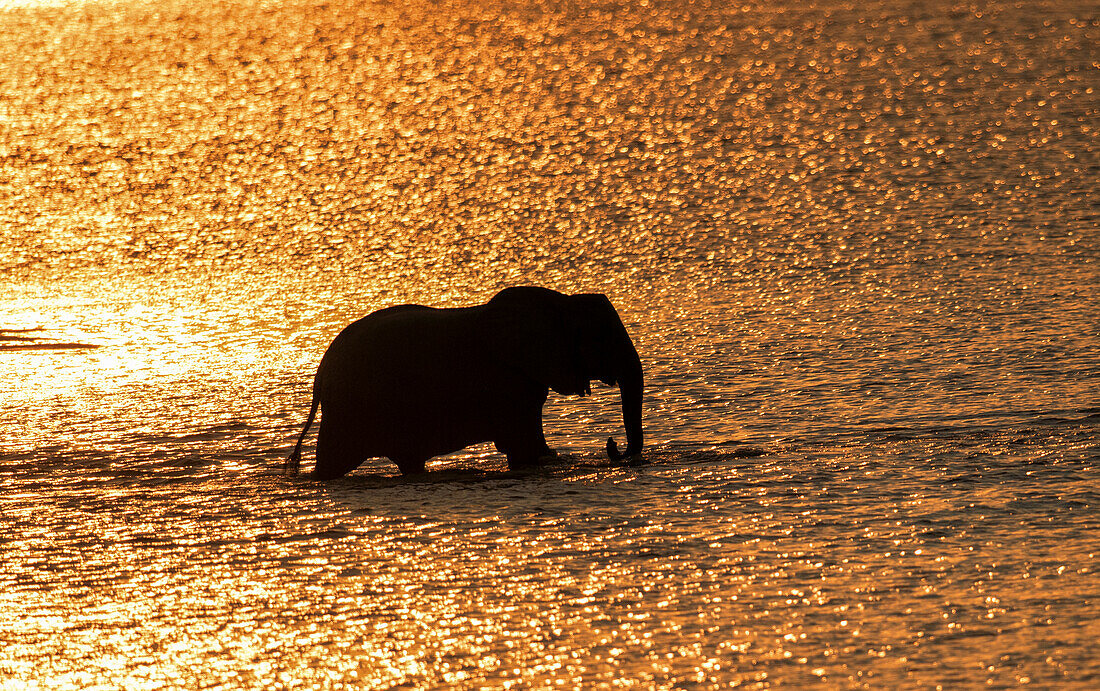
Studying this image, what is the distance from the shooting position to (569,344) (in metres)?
9.31

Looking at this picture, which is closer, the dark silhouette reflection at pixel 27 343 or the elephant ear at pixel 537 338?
the elephant ear at pixel 537 338

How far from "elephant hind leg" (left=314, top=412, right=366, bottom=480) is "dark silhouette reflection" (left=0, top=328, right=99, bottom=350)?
12.9 feet

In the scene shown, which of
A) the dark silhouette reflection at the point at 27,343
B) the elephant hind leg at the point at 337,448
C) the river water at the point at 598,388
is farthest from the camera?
the dark silhouette reflection at the point at 27,343

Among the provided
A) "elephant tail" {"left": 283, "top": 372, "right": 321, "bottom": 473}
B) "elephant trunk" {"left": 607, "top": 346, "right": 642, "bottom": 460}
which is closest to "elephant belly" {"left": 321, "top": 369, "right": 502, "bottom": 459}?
"elephant tail" {"left": 283, "top": 372, "right": 321, "bottom": 473}

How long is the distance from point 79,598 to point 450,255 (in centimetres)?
842

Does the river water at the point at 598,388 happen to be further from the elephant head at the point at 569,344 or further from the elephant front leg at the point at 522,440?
the elephant head at the point at 569,344

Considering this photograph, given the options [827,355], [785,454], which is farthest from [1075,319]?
[785,454]

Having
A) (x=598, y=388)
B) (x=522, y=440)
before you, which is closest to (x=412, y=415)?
(x=522, y=440)

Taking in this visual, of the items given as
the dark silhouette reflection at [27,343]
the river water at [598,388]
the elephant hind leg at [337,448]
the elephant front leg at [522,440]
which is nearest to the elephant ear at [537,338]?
the elephant front leg at [522,440]

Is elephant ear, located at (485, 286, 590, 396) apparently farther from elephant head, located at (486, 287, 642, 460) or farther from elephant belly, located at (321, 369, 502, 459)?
elephant belly, located at (321, 369, 502, 459)

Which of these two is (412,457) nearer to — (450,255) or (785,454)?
(785,454)

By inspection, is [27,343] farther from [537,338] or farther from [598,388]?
[537,338]

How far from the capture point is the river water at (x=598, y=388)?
6602 mm

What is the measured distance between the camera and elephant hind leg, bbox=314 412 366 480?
9055 mm
